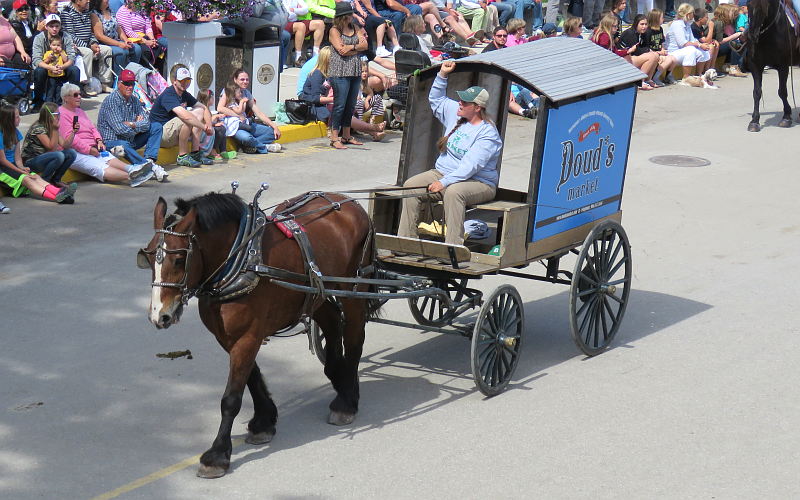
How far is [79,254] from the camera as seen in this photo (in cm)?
1079

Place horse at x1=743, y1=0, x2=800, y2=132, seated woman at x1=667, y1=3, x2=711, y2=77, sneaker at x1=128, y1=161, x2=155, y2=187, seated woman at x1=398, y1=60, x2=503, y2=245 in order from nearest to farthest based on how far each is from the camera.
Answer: seated woman at x1=398, y1=60, x2=503, y2=245 < sneaker at x1=128, y1=161, x2=155, y2=187 < horse at x1=743, y1=0, x2=800, y2=132 < seated woman at x1=667, y1=3, x2=711, y2=77

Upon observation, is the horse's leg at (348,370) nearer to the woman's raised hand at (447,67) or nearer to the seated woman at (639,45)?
the woman's raised hand at (447,67)

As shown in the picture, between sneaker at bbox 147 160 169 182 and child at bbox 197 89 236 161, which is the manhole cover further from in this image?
sneaker at bbox 147 160 169 182

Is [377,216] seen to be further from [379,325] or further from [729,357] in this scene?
[729,357]

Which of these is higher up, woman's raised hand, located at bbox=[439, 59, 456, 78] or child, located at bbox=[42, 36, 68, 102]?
woman's raised hand, located at bbox=[439, 59, 456, 78]

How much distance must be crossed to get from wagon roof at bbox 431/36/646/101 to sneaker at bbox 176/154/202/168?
6268mm

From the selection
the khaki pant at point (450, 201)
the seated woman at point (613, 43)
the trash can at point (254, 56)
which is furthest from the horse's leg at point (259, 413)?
the seated woman at point (613, 43)

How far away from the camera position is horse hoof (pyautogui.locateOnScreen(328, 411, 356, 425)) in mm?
7512

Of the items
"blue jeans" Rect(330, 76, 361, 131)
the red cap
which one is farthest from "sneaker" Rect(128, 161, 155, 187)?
"blue jeans" Rect(330, 76, 361, 131)

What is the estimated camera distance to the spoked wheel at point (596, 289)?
8562 millimetres

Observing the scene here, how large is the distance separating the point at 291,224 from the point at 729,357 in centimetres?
387

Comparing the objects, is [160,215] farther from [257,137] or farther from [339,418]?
[257,137]

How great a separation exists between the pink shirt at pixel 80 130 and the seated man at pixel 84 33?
10.6 feet

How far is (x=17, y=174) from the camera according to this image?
40.1ft
